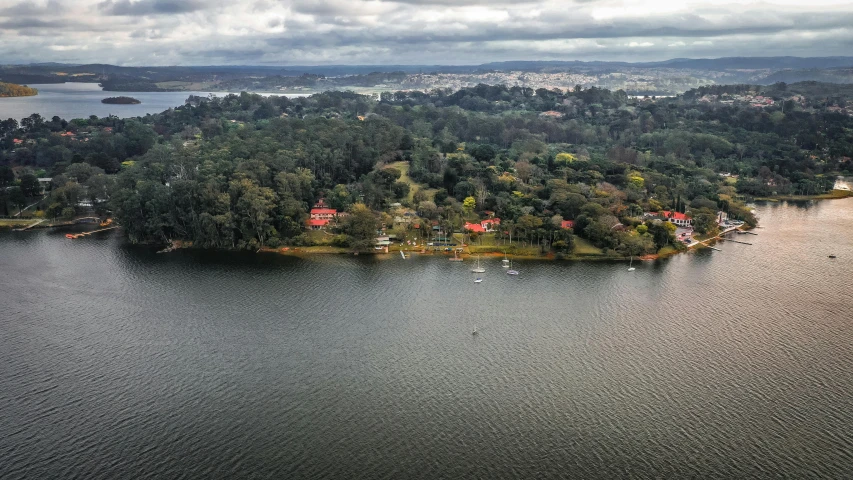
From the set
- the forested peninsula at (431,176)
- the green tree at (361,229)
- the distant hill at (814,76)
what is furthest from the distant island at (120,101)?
the distant hill at (814,76)

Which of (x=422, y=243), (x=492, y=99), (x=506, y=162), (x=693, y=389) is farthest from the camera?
(x=492, y=99)

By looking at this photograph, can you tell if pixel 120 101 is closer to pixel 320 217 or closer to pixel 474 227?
pixel 320 217

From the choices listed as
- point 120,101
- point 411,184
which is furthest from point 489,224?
point 120,101

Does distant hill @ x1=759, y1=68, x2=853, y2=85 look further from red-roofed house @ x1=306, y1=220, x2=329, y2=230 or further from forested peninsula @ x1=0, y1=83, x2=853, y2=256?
red-roofed house @ x1=306, y1=220, x2=329, y2=230

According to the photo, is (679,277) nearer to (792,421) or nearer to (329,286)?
(792,421)

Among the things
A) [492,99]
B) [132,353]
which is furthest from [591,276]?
[492,99]

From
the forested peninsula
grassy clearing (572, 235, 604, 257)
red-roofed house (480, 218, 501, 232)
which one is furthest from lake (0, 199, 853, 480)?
red-roofed house (480, 218, 501, 232)

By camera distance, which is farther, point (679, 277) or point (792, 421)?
point (679, 277)
